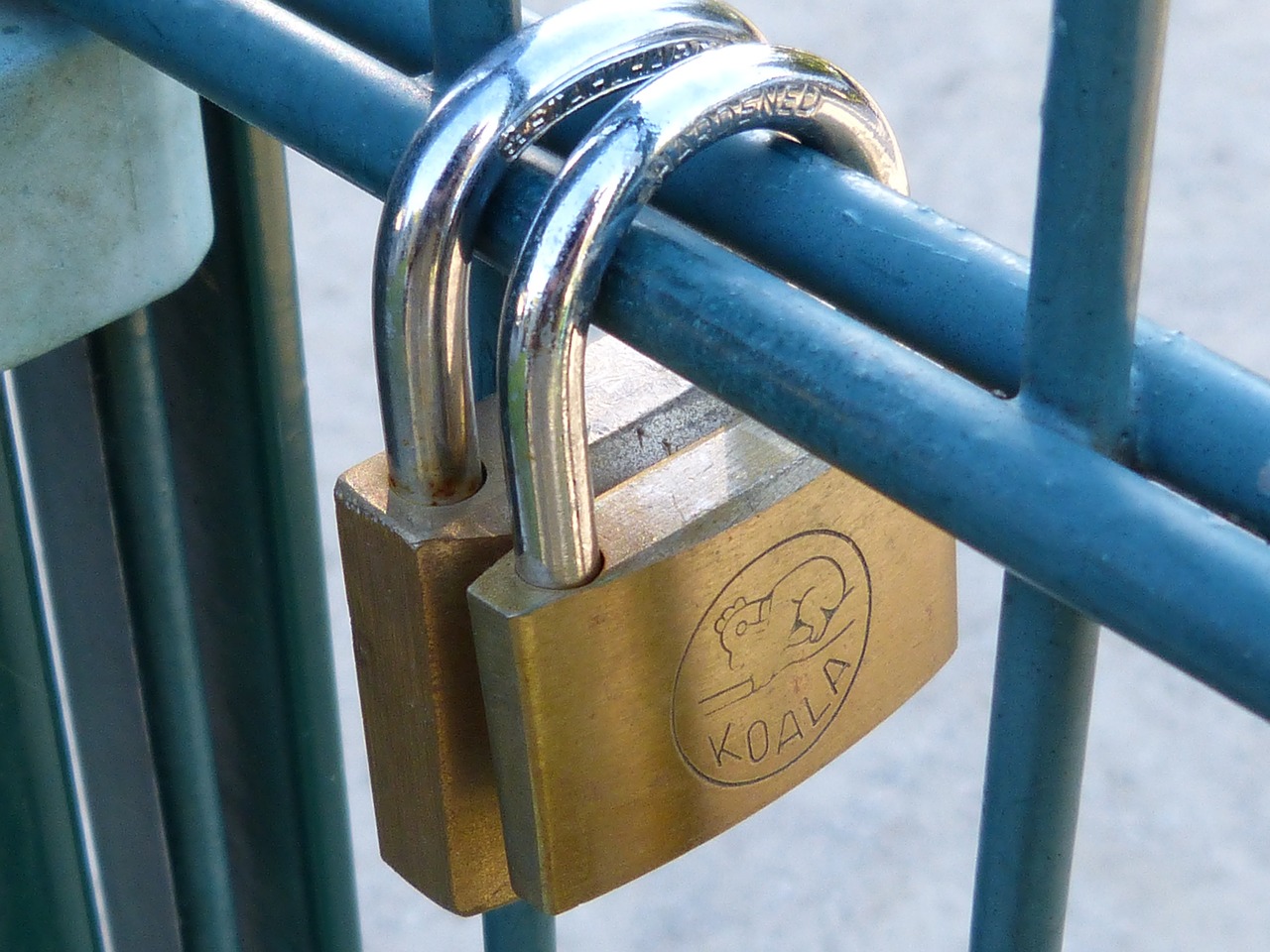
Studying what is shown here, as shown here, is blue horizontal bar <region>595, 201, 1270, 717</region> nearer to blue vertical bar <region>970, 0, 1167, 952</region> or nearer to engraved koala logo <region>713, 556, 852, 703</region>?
blue vertical bar <region>970, 0, 1167, 952</region>

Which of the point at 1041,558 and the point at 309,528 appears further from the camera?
the point at 309,528

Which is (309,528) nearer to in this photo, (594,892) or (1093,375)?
(594,892)

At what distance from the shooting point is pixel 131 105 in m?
0.55

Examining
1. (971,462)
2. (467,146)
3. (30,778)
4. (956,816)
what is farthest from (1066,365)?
(956,816)

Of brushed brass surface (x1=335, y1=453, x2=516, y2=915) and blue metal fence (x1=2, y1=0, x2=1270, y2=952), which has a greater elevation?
blue metal fence (x1=2, y1=0, x2=1270, y2=952)

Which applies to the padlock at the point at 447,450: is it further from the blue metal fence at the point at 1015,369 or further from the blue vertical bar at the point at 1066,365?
the blue vertical bar at the point at 1066,365

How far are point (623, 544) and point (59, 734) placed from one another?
0.86ft

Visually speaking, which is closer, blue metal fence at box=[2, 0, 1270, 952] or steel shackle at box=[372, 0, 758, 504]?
blue metal fence at box=[2, 0, 1270, 952]

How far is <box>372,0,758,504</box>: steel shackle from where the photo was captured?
1.25 ft

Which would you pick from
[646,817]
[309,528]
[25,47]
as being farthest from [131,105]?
[646,817]

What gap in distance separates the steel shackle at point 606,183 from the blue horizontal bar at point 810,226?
0.01 meters

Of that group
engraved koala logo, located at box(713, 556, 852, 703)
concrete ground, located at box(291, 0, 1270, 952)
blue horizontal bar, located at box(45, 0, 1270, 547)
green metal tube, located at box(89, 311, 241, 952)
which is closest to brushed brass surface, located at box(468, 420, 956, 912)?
engraved koala logo, located at box(713, 556, 852, 703)

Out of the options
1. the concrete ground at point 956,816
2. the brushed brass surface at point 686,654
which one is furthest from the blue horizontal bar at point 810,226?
the concrete ground at point 956,816

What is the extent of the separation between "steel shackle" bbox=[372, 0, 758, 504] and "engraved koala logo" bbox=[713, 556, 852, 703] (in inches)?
4.5
